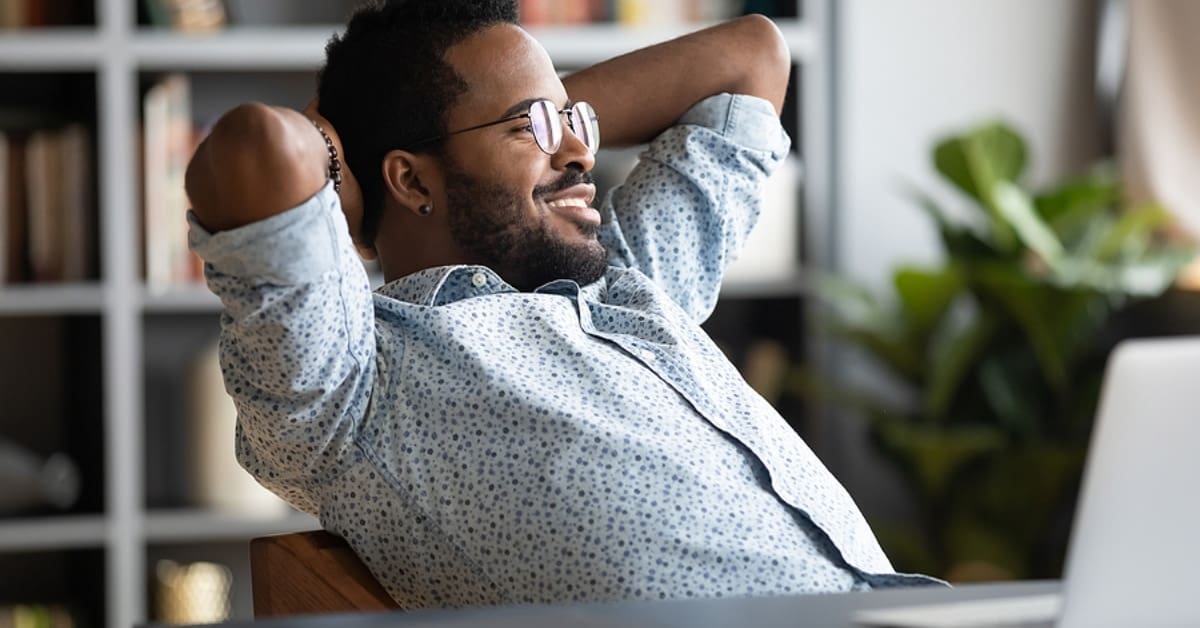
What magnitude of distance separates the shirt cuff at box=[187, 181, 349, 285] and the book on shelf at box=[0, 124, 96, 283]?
6.20 ft

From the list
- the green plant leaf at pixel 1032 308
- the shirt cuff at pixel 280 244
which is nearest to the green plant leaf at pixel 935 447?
the green plant leaf at pixel 1032 308

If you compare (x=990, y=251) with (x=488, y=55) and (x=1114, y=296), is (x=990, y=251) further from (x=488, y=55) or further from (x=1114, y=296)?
(x=488, y=55)

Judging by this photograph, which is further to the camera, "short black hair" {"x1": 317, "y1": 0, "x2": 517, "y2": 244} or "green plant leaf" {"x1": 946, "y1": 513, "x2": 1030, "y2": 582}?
"green plant leaf" {"x1": 946, "y1": 513, "x2": 1030, "y2": 582}

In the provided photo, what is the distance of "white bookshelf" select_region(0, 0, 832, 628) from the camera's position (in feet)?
9.49

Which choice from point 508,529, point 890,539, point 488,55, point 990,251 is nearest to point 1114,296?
point 990,251

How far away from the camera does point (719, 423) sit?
1.36m

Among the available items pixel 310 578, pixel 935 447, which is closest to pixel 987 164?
pixel 935 447

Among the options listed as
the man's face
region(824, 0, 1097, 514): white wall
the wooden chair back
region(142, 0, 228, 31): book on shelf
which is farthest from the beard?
region(824, 0, 1097, 514): white wall

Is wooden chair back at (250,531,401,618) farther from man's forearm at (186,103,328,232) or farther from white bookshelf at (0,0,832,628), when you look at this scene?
white bookshelf at (0,0,832,628)

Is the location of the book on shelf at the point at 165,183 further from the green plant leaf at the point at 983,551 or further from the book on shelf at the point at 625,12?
the green plant leaf at the point at 983,551

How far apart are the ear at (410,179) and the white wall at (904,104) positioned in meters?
1.74

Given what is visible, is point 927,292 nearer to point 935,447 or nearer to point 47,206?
point 935,447

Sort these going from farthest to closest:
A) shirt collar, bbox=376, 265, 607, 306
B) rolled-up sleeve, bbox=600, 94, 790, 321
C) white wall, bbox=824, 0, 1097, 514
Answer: white wall, bbox=824, 0, 1097, 514 → rolled-up sleeve, bbox=600, 94, 790, 321 → shirt collar, bbox=376, 265, 607, 306

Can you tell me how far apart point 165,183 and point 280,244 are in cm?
189
